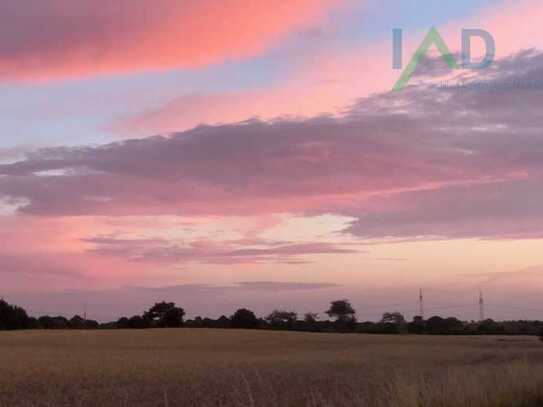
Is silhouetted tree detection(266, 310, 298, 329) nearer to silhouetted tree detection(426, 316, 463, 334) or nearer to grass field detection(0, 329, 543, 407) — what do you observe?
silhouetted tree detection(426, 316, 463, 334)

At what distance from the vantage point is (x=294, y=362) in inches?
1519

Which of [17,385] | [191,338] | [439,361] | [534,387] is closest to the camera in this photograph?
[534,387]

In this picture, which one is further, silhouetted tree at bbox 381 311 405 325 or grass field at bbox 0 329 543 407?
silhouetted tree at bbox 381 311 405 325

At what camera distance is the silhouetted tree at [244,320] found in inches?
4444

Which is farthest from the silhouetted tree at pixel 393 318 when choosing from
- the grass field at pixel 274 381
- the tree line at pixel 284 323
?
the grass field at pixel 274 381

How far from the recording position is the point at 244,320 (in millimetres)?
113125

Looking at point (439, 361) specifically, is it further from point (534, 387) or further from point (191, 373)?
point (534, 387)

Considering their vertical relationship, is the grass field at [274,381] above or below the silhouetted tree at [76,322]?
below

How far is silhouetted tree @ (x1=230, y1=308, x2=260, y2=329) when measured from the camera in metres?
113

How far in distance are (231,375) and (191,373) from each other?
1.83 meters

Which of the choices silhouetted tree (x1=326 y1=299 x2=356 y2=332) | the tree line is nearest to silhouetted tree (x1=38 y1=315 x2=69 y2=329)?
the tree line

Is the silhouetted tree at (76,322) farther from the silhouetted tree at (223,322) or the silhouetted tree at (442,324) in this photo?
the silhouetted tree at (442,324)

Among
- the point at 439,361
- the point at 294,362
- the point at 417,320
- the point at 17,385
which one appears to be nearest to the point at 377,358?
the point at 439,361

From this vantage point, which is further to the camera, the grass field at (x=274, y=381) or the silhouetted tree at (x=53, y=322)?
the silhouetted tree at (x=53, y=322)
